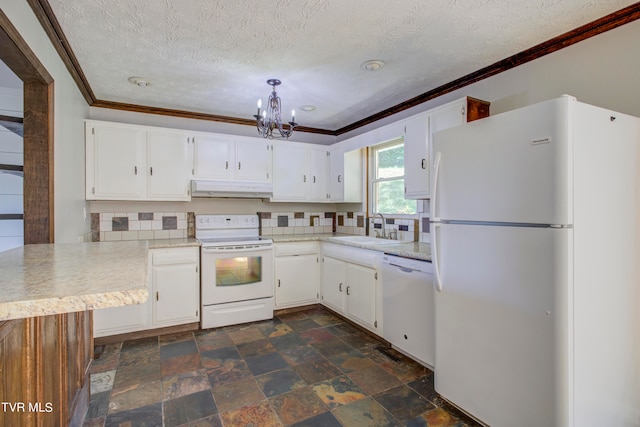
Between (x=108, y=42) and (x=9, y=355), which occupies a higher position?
(x=108, y=42)

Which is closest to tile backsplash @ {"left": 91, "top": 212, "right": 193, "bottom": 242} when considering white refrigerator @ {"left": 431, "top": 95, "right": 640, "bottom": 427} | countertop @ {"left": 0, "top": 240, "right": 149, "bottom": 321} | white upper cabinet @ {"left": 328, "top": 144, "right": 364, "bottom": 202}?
white upper cabinet @ {"left": 328, "top": 144, "right": 364, "bottom": 202}

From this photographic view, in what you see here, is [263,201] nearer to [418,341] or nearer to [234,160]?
[234,160]

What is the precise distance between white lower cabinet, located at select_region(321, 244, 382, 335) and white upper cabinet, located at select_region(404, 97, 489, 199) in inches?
28.7

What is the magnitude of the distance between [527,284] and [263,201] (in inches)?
126

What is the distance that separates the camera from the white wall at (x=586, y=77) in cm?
195

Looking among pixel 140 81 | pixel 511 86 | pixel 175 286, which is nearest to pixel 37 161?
pixel 140 81

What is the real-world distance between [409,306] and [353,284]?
820 mm

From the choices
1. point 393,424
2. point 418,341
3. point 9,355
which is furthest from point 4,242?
point 418,341

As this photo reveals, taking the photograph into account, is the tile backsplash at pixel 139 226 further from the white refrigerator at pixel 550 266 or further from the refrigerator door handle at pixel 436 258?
the white refrigerator at pixel 550 266

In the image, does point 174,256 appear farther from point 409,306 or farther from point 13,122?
point 409,306

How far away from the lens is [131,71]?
9.04 feet

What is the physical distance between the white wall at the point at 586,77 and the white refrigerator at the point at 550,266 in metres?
0.35

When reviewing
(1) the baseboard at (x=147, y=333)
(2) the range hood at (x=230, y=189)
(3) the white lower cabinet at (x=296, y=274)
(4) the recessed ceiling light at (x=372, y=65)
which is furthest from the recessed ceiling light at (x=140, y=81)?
(1) the baseboard at (x=147, y=333)

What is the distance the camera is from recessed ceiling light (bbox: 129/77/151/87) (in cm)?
291
